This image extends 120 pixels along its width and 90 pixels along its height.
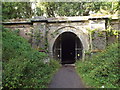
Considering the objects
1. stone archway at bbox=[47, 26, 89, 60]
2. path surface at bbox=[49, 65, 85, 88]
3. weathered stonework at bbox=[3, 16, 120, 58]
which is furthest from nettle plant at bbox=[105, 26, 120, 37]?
path surface at bbox=[49, 65, 85, 88]

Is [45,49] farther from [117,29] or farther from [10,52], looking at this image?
[117,29]

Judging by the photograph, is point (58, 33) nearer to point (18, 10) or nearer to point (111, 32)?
point (111, 32)

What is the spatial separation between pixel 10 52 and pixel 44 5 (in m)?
10.8

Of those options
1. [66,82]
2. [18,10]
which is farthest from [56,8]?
[66,82]

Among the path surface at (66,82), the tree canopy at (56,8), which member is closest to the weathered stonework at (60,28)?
the path surface at (66,82)

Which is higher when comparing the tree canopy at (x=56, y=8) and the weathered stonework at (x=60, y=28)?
the tree canopy at (x=56, y=8)

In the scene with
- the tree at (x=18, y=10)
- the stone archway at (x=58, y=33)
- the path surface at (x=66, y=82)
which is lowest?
the path surface at (x=66, y=82)

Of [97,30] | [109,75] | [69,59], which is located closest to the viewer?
[109,75]

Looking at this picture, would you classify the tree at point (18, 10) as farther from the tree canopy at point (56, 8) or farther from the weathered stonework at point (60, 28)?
the weathered stonework at point (60, 28)

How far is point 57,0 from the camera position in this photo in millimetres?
13961

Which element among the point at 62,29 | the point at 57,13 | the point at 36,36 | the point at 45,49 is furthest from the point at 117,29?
the point at 57,13

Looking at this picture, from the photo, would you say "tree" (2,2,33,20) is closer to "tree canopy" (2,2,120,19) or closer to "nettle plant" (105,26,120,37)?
"tree canopy" (2,2,120,19)

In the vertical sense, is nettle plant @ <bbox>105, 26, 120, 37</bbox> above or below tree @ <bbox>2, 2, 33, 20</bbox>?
below

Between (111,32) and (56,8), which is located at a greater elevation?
(56,8)
